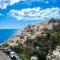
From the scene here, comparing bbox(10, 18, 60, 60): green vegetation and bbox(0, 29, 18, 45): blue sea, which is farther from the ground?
bbox(0, 29, 18, 45): blue sea

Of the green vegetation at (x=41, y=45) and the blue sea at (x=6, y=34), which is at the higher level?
the blue sea at (x=6, y=34)

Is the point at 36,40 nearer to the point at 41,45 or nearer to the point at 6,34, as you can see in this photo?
the point at 41,45

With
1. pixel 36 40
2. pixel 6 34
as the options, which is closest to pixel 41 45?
pixel 36 40

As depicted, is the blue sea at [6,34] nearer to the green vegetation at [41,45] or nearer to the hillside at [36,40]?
the hillside at [36,40]

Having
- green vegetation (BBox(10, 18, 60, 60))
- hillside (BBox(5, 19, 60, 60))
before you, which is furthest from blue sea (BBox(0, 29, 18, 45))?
green vegetation (BBox(10, 18, 60, 60))

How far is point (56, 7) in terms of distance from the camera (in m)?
3.16

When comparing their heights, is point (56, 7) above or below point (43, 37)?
above

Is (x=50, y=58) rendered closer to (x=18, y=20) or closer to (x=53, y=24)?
(x=53, y=24)

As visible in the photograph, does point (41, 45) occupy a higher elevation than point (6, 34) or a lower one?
lower

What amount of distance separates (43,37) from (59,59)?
38 cm

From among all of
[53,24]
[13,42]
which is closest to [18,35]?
[13,42]

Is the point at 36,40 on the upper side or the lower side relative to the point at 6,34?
lower

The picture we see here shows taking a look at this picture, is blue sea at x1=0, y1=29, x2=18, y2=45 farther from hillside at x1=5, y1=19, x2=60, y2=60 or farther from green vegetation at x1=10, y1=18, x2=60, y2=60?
green vegetation at x1=10, y1=18, x2=60, y2=60

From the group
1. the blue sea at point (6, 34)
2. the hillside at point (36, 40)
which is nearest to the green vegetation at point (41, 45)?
→ the hillside at point (36, 40)
